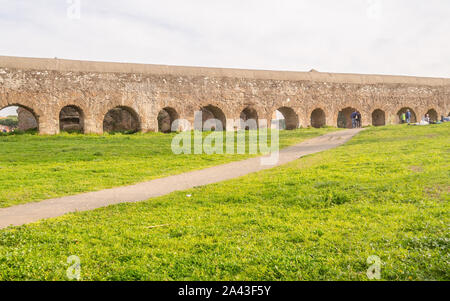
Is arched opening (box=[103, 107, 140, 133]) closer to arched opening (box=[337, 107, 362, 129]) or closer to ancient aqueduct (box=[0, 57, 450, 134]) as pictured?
ancient aqueduct (box=[0, 57, 450, 134])

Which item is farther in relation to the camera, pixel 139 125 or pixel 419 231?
→ pixel 139 125

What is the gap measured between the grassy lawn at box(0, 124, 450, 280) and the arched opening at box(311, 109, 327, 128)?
1713 centimetres

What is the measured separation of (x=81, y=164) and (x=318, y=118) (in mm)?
17335

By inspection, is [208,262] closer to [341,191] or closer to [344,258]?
[344,258]

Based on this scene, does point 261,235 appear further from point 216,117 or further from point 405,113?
point 405,113

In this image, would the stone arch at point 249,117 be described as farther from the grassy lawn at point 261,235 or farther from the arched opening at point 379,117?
the grassy lawn at point 261,235

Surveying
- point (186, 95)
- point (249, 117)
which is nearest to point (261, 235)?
point (186, 95)

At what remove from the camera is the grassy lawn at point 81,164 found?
742cm

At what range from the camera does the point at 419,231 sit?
4082mm

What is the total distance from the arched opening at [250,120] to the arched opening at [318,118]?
4.52m

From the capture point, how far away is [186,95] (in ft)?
66.4

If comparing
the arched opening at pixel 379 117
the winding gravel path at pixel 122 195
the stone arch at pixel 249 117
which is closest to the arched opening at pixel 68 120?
the stone arch at pixel 249 117
